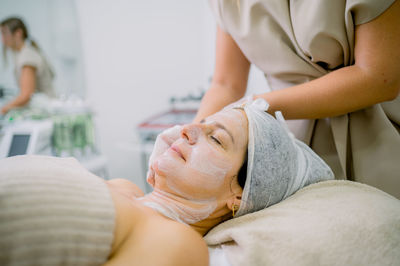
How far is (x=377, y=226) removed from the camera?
2.18ft

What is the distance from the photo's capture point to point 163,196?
0.80 metres

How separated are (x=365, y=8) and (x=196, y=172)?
0.64m

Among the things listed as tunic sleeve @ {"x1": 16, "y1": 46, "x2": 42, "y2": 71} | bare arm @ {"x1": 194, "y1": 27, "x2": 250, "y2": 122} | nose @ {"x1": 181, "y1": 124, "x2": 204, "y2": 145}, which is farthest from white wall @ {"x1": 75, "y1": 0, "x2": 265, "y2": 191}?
nose @ {"x1": 181, "y1": 124, "x2": 204, "y2": 145}

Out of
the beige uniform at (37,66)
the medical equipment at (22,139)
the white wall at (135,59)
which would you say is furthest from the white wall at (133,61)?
the medical equipment at (22,139)

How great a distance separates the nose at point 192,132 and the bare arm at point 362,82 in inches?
11.0

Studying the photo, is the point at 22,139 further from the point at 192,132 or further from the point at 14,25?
the point at 14,25

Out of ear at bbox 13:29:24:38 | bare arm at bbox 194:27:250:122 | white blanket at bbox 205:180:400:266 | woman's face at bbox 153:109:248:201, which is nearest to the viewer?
white blanket at bbox 205:180:400:266

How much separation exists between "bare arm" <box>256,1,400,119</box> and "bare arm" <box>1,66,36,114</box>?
239cm

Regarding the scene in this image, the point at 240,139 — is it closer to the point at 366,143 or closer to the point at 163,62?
the point at 366,143

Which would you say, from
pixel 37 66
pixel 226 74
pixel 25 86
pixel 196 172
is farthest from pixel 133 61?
pixel 196 172

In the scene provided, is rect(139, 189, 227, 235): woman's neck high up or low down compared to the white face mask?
down

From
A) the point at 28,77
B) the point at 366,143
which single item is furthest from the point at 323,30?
the point at 28,77

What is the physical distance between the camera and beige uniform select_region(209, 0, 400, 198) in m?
0.77

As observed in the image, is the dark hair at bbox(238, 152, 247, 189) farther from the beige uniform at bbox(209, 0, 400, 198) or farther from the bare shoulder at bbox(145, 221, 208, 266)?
the beige uniform at bbox(209, 0, 400, 198)
